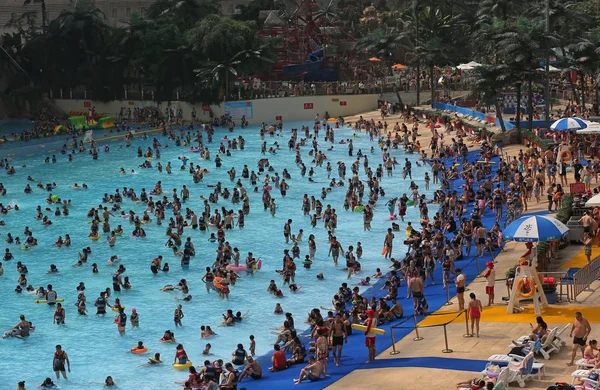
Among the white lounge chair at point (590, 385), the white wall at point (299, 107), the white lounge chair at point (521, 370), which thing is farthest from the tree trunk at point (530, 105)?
the white lounge chair at point (590, 385)

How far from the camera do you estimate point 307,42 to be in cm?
7625

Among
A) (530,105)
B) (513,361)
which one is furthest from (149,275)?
(530,105)

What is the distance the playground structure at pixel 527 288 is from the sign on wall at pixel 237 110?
4718cm

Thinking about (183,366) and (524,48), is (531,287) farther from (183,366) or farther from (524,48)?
(524,48)

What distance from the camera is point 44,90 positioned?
7625 cm

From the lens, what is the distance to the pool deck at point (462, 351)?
20.5 meters

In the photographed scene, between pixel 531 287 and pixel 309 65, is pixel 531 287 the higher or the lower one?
the lower one

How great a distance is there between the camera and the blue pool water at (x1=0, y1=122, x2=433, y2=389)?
27.4 m

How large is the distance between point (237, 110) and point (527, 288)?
4812cm

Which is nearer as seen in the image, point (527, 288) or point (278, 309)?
point (527, 288)

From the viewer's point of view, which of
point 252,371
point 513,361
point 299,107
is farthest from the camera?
point 299,107

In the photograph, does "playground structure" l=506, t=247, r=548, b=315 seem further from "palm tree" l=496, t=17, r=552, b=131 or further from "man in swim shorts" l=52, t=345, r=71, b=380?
"palm tree" l=496, t=17, r=552, b=131

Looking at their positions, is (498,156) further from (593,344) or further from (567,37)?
(593,344)

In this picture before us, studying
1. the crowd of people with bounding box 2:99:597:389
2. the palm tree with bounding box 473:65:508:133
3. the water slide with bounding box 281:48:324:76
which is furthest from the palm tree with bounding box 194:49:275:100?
the palm tree with bounding box 473:65:508:133
